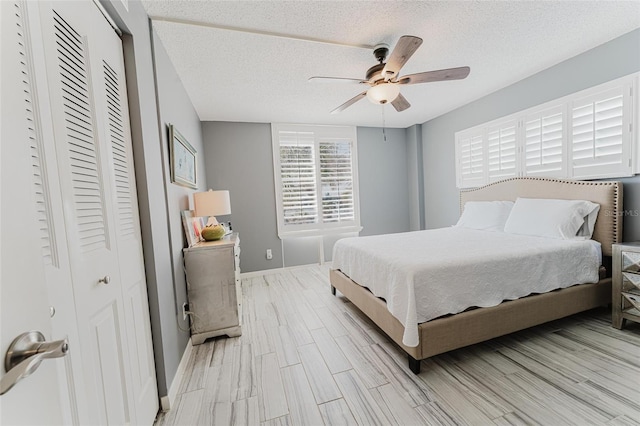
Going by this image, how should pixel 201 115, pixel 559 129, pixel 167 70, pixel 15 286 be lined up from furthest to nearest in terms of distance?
pixel 201 115 < pixel 559 129 < pixel 167 70 < pixel 15 286

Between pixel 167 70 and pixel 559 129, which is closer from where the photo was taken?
pixel 167 70

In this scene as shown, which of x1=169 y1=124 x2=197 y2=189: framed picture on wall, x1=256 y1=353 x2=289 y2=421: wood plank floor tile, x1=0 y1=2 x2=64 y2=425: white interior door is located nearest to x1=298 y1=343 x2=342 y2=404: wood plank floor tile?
x1=256 y1=353 x2=289 y2=421: wood plank floor tile

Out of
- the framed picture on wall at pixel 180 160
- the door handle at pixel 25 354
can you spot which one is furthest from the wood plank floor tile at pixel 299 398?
the framed picture on wall at pixel 180 160

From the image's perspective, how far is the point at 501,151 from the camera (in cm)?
344

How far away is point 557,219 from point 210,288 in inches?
133

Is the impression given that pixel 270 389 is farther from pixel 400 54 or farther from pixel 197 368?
pixel 400 54

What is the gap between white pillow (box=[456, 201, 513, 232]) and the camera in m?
3.21

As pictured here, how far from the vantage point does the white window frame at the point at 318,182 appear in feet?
14.1

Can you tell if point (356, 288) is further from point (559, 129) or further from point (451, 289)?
point (559, 129)

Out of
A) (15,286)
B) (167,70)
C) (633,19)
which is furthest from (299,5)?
(633,19)

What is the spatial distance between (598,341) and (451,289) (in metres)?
1.33

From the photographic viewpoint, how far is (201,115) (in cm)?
374

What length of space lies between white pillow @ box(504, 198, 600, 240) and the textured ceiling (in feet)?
4.93

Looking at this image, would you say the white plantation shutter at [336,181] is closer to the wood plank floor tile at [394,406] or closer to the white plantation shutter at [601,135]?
the white plantation shutter at [601,135]
